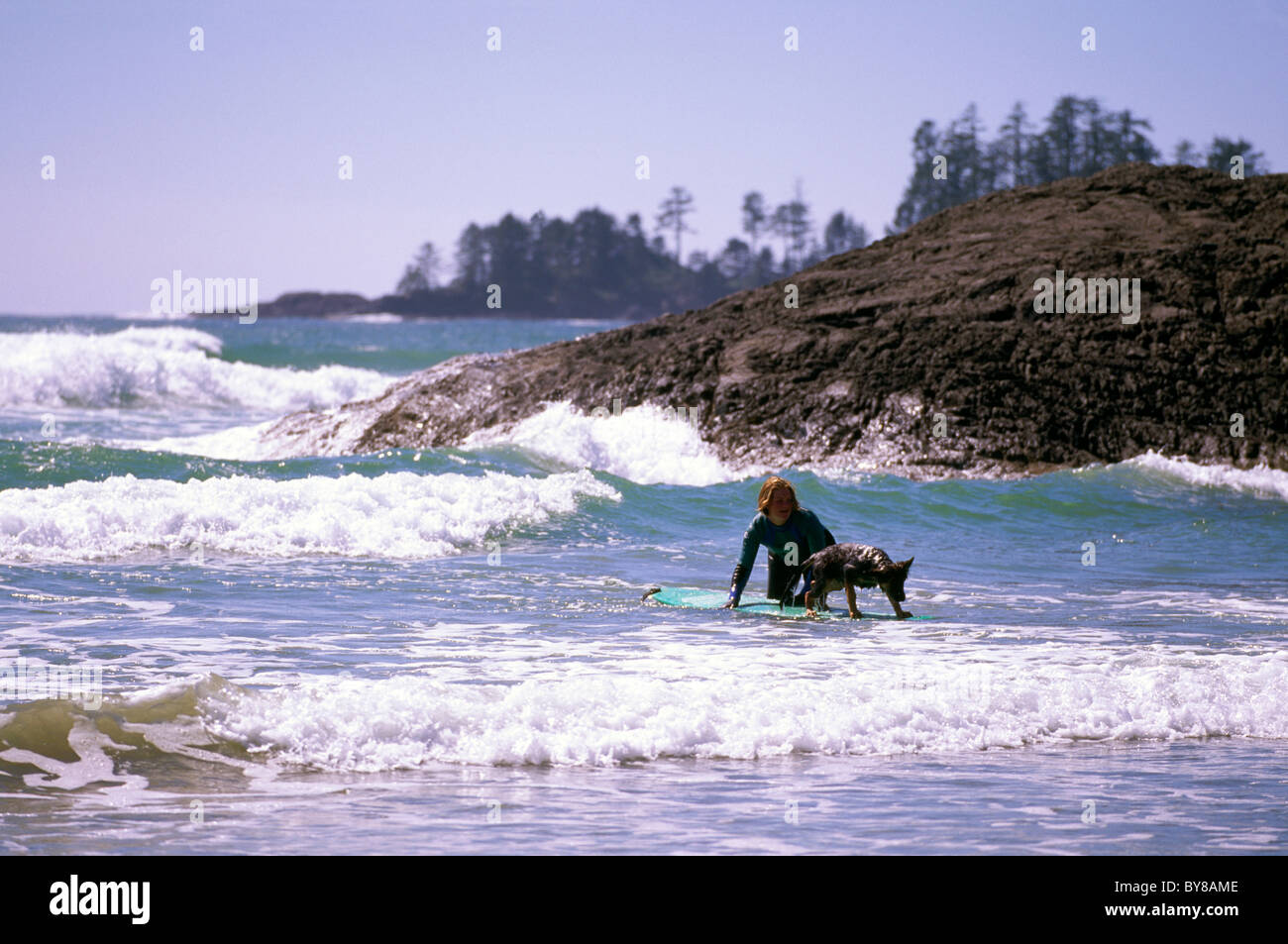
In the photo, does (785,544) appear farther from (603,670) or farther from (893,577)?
(603,670)

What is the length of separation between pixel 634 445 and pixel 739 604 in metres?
8.35

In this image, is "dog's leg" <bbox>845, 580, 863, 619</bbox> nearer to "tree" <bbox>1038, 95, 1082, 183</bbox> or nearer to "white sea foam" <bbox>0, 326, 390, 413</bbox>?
"white sea foam" <bbox>0, 326, 390, 413</bbox>

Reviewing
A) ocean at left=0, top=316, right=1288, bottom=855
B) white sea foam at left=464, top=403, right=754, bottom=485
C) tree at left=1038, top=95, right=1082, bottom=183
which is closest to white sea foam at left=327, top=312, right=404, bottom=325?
tree at left=1038, top=95, right=1082, bottom=183

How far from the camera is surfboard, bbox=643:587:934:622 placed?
9930mm

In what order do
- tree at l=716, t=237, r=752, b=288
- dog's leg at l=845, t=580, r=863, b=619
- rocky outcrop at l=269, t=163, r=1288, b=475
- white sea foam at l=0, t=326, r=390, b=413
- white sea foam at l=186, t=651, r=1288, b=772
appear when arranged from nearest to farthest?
white sea foam at l=186, t=651, r=1288, b=772
dog's leg at l=845, t=580, r=863, b=619
rocky outcrop at l=269, t=163, r=1288, b=475
white sea foam at l=0, t=326, r=390, b=413
tree at l=716, t=237, r=752, b=288

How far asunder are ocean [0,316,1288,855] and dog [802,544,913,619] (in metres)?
0.23

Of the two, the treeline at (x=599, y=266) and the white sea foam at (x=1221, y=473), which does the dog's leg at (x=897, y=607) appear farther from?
the treeline at (x=599, y=266)

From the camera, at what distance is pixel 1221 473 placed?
16.7m

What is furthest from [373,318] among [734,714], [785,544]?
[734,714]

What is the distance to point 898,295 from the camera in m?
19.1

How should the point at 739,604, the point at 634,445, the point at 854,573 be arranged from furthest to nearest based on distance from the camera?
1. the point at 634,445
2. the point at 739,604
3. the point at 854,573

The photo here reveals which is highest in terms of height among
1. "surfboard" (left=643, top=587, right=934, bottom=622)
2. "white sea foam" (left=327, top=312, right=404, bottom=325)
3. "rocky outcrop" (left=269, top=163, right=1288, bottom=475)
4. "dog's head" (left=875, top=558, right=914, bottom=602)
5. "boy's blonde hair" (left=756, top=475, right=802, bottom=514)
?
"white sea foam" (left=327, top=312, right=404, bottom=325)

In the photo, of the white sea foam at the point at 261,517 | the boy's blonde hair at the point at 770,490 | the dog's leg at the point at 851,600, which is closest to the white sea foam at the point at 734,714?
the dog's leg at the point at 851,600

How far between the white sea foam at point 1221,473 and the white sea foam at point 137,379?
23.3 m
